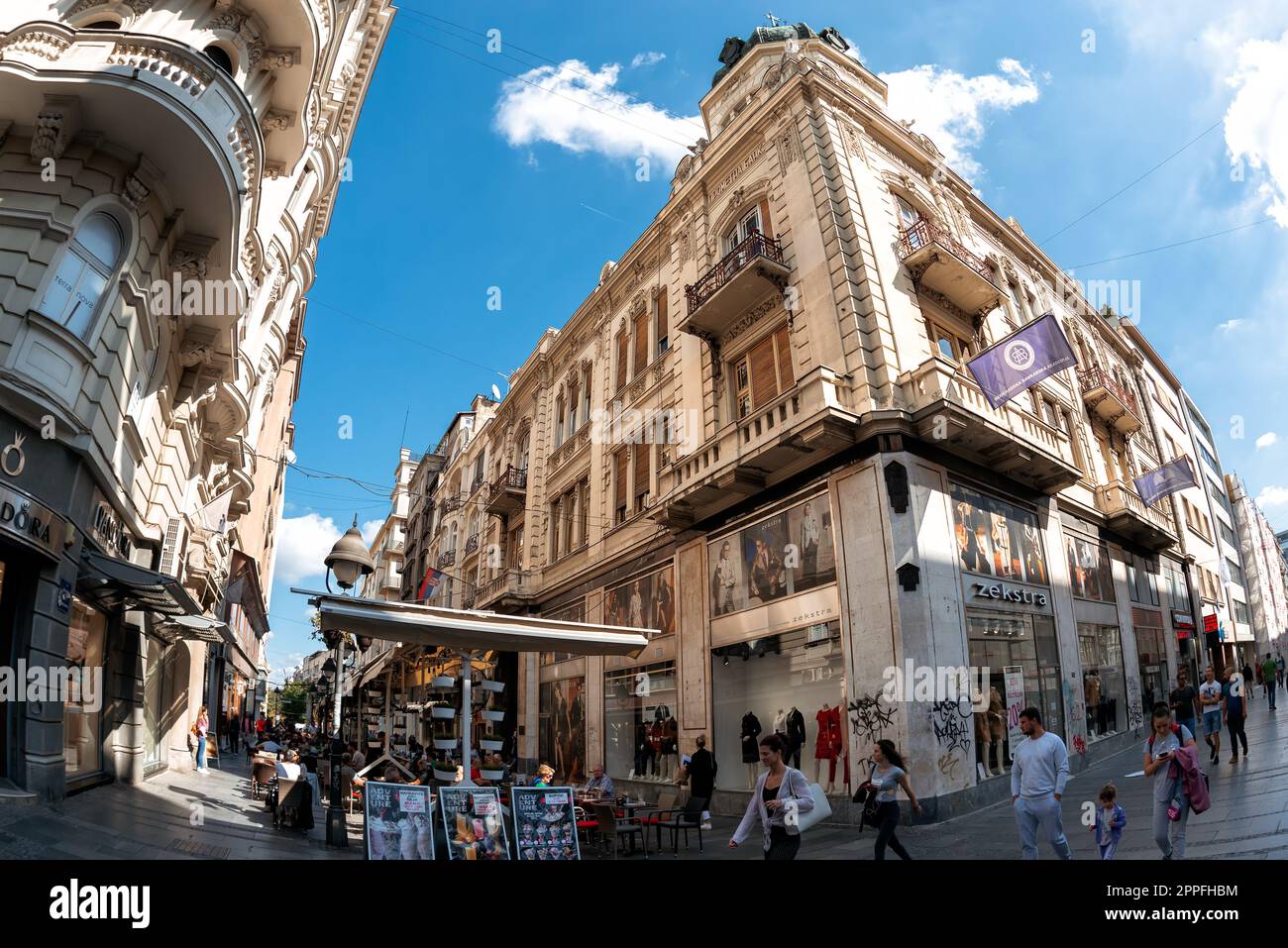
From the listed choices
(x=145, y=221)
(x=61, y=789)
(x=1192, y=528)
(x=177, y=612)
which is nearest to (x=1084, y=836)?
(x=61, y=789)

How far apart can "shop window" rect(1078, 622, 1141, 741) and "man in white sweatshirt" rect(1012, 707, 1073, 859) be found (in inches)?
466

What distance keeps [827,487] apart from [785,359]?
3.74 m

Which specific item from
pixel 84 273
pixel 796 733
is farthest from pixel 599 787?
pixel 84 273

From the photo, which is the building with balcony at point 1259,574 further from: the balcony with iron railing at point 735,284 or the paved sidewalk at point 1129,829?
the balcony with iron railing at point 735,284

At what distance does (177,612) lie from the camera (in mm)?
12688

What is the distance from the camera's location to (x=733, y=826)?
13484 millimetres

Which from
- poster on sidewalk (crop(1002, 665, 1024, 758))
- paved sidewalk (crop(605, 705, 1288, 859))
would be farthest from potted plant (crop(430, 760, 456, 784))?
poster on sidewalk (crop(1002, 665, 1024, 758))

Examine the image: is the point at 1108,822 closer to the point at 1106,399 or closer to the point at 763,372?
the point at 763,372

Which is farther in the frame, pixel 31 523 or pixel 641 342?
pixel 641 342

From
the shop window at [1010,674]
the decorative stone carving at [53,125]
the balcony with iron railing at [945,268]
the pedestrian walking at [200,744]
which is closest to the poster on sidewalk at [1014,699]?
the shop window at [1010,674]

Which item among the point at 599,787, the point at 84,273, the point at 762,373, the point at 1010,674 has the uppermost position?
the point at 762,373

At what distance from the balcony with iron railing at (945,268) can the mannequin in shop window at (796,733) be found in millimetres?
10443

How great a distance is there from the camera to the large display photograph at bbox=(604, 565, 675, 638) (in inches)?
715

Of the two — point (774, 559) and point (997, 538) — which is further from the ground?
point (997, 538)
